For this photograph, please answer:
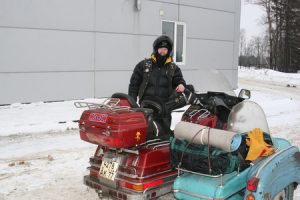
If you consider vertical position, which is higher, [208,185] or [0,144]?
[208,185]

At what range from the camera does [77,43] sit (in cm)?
1248

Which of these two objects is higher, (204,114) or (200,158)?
(204,114)

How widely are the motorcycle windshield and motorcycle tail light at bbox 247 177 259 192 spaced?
0.77m

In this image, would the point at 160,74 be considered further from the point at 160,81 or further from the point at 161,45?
the point at 161,45

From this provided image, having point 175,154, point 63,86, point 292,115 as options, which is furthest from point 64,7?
point 175,154

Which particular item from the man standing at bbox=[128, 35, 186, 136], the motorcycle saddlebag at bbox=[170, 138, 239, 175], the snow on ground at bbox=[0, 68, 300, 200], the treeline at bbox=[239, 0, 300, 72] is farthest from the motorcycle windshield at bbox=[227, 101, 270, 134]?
the treeline at bbox=[239, 0, 300, 72]

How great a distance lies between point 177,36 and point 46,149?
9.60 m

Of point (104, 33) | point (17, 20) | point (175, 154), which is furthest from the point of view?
point (104, 33)

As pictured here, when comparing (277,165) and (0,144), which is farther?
(0,144)

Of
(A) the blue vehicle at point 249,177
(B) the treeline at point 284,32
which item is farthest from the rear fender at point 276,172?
(B) the treeline at point 284,32

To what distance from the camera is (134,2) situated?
13719mm

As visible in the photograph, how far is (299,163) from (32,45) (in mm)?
9255

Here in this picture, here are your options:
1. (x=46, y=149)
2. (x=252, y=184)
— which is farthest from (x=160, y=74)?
(x=46, y=149)

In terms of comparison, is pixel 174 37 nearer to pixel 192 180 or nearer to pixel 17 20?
pixel 17 20
